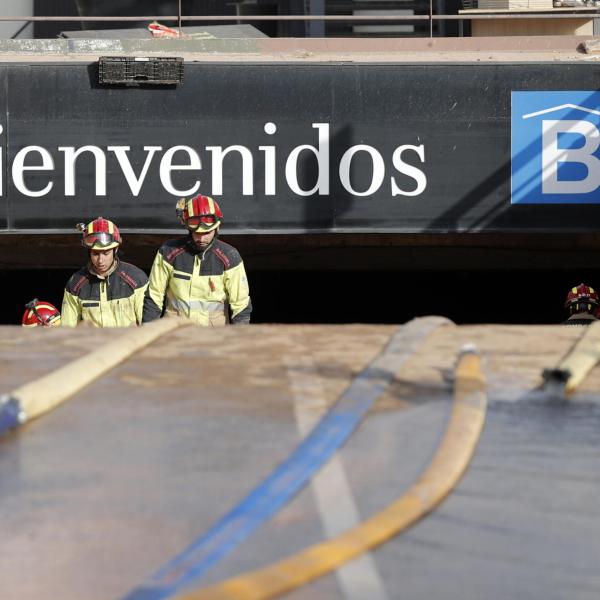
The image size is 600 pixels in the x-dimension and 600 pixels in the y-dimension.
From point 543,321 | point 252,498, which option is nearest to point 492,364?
point 252,498

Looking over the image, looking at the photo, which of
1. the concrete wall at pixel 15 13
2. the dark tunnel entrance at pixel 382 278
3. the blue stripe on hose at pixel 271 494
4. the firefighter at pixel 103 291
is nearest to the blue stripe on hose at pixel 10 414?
the blue stripe on hose at pixel 271 494

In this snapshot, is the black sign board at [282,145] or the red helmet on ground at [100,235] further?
the black sign board at [282,145]

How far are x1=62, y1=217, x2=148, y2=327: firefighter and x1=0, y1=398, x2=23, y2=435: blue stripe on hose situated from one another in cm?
515

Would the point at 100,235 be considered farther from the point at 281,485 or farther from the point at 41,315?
the point at 281,485

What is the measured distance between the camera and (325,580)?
2.52 meters

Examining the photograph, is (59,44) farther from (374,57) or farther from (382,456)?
(382,456)

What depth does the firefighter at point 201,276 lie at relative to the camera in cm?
838

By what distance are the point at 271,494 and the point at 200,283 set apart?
554 cm

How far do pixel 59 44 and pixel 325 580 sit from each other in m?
9.12

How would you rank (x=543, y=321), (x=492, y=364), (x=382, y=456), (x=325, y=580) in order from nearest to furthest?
(x=325, y=580)
(x=382, y=456)
(x=492, y=364)
(x=543, y=321)

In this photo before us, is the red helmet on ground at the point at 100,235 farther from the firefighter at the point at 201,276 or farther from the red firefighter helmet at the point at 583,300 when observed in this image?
the red firefighter helmet at the point at 583,300

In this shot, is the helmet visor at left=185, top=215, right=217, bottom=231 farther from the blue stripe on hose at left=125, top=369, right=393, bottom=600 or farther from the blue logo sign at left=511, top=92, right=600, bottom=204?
the blue stripe on hose at left=125, top=369, right=393, bottom=600

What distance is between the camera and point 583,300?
10773 mm

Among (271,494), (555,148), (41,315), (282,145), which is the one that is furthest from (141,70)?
(271,494)
